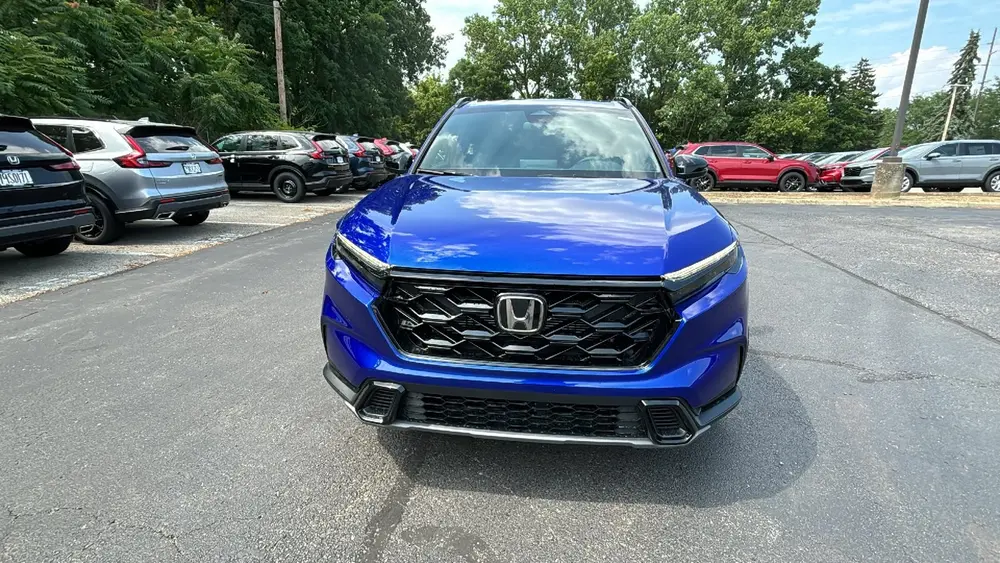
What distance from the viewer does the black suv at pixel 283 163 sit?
42.1 feet

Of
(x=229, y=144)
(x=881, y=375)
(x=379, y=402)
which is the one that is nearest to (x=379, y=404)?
(x=379, y=402)

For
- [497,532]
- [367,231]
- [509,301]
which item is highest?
[367,231]

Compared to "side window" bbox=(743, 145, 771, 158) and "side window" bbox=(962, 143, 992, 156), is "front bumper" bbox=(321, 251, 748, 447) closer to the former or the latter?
"side window" bbox=(743, 145, 771, 158)

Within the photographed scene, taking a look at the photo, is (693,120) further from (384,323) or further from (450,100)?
(384,323)

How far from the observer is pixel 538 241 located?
2088 mm

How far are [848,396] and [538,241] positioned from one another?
237 cm

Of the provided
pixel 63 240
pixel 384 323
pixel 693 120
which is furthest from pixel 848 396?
pixel 693 120

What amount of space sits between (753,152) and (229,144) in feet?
54.3

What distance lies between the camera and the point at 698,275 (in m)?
2.04

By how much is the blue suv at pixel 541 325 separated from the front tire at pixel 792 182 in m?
19.0

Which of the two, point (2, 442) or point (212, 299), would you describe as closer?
point (2, 442)

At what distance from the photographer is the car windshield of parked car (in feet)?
10.7

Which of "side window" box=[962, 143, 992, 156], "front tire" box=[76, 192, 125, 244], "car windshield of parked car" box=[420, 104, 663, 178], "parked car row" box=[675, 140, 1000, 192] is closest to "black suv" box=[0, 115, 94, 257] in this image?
"front tire" box=[76, 192, 125, 244]

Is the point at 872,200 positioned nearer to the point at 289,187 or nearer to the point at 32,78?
the point at 289,187
